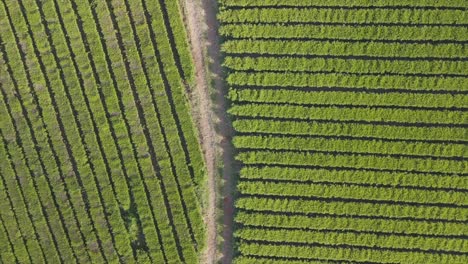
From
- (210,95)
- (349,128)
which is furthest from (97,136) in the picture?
(349,128)

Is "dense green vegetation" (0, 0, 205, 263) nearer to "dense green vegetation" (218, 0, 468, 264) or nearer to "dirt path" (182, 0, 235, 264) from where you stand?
"dirt path" (182, 0, 235, 264)

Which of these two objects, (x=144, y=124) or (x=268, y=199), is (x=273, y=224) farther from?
(x=144, y=124)

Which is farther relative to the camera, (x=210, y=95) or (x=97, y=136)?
(x=97, y=136)

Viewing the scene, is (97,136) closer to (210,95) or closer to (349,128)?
(210,95)

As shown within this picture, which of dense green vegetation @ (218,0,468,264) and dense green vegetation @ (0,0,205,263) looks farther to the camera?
dense green vegetation @ (0,0,205,263)

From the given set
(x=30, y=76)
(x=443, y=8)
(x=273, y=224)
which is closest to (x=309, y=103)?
(x=273, y=224)

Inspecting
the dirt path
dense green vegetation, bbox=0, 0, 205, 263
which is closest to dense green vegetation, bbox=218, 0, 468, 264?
the dirt path
